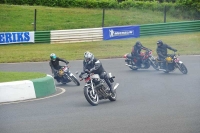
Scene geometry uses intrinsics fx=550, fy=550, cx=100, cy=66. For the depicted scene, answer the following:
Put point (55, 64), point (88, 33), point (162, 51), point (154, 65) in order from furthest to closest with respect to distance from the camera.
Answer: point (88, 33)
point (154, 65)
point (162, 51)
point (55, 64)

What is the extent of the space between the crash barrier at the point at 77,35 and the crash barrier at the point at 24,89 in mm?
18912

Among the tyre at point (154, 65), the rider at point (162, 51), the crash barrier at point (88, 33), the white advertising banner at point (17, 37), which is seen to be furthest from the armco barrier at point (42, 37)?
the rider at point (162, 51)

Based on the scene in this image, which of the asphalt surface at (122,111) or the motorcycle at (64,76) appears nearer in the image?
the asphalt surface at (122,111)

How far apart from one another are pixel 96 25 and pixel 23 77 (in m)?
24.0

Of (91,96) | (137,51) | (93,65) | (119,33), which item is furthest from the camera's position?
(119,33)

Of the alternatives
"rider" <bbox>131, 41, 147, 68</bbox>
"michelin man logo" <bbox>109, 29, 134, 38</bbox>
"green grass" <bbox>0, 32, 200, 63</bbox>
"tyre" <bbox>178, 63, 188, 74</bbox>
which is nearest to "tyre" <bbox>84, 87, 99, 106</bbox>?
"tyre" <bbox>178, 63, 188, 74</bbox>

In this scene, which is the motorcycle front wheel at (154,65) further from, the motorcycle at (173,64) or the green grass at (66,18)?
the green grass at (66,18)

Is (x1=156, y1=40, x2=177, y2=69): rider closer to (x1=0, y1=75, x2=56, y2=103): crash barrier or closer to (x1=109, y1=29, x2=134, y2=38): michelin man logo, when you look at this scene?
(x1=0, y1=75, x2=56, y2=103): crash barrier

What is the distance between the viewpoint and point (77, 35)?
35.2 metres

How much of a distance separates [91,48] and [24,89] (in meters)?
18.6

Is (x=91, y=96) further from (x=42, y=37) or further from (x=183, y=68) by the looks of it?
(x=42, y=37)

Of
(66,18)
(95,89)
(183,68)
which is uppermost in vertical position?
(66,18)

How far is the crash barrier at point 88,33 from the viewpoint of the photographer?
3384 cm

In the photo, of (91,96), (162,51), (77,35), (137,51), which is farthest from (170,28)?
(91,96)
